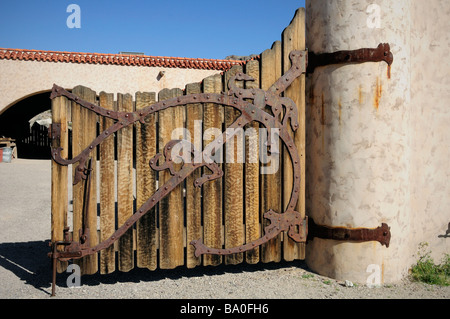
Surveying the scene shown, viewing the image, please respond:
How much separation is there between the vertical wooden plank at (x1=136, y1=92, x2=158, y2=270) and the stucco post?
1.52m

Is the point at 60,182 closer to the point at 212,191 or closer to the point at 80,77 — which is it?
the point at 212,191

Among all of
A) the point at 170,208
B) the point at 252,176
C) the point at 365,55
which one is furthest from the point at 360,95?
the point at 170,208

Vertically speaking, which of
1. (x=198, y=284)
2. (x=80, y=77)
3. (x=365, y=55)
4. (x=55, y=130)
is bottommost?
(x=198, y=284)

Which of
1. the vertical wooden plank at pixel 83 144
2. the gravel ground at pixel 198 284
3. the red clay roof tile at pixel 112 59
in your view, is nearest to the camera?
the gravel ground at pixel 198 284

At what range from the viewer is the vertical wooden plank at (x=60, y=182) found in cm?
329

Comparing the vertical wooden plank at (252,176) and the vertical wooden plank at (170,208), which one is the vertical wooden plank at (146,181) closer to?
the vertical wooden plank at (170,208)

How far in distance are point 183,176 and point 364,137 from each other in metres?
1.61

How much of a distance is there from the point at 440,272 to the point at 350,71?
210 cm

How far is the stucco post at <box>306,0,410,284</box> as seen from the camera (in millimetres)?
3379

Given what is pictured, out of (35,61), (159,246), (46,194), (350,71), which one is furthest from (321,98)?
(35,61)

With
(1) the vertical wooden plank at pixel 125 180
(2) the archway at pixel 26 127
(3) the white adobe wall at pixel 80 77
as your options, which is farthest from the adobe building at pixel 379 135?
(2) the archway at pixel 26 127

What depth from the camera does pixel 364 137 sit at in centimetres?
338

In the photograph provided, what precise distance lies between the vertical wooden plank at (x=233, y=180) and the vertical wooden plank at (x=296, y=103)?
42 cm

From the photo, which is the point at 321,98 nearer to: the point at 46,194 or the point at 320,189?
the point at 320,189
